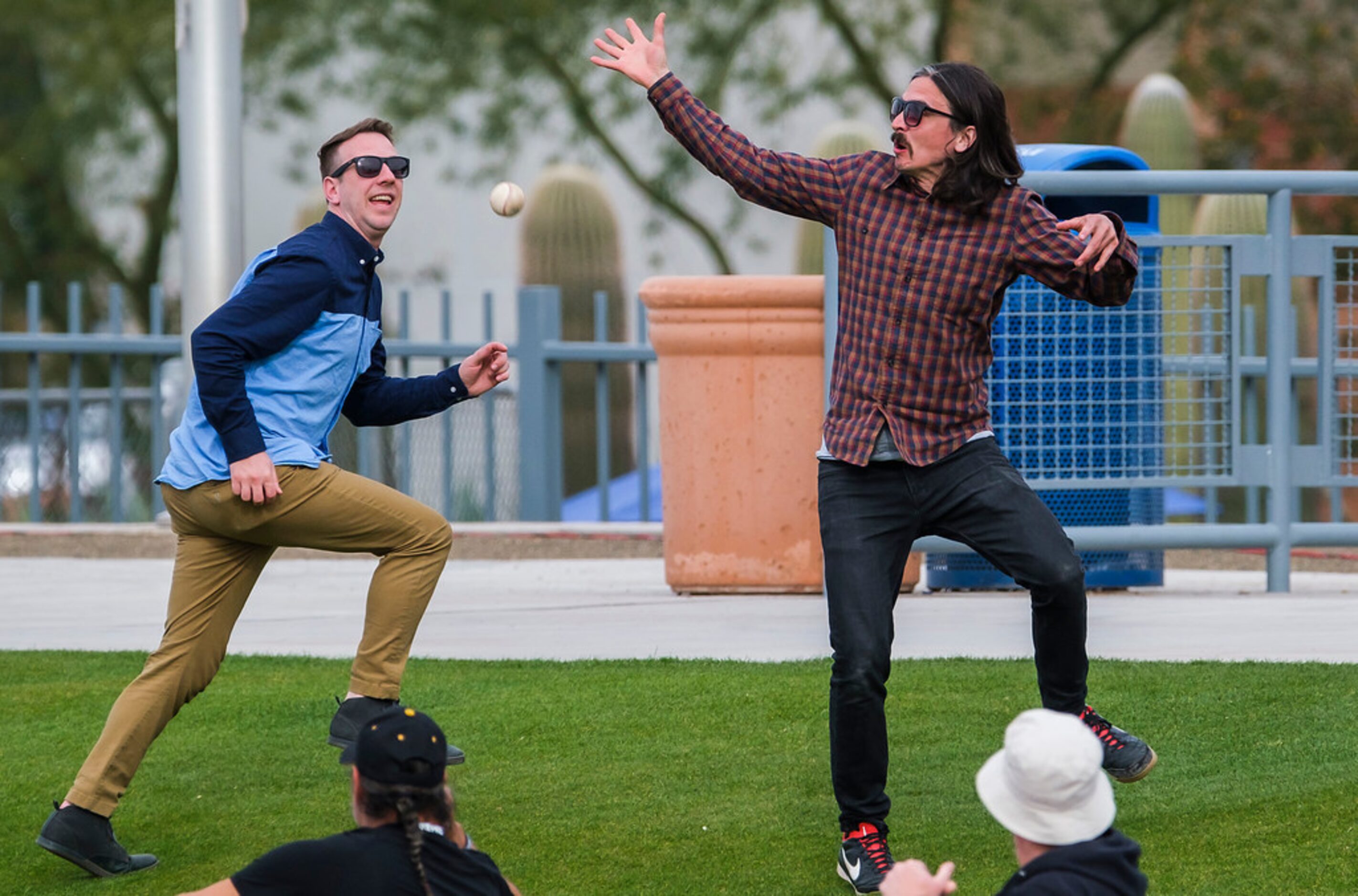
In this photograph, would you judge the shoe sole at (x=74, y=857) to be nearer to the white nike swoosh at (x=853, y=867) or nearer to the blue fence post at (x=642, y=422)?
the white nike swoosh at (x=853, y=867)

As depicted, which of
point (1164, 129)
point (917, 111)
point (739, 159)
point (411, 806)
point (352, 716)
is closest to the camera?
point (411, 806)

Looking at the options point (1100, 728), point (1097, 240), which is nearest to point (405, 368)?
point (1100, 728)

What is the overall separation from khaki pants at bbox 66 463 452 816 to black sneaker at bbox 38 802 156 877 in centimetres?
3

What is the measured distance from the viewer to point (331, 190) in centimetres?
473

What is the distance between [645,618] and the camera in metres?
7.64

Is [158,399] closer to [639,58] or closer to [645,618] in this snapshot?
[645,618]

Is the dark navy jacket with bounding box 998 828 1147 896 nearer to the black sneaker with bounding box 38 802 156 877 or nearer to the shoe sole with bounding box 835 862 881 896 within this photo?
the shoe sole with bounding box 835 862 881 896

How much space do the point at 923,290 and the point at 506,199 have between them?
3.04 m

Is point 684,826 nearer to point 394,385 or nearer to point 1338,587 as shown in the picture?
point 394,385

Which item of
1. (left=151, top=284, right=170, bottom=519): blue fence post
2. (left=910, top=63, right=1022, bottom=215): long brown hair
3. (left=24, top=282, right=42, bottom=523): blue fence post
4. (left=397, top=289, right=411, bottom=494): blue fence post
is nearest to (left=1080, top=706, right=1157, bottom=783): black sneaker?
(left=910, top=63, right=1022, bottom=215): long brown hair

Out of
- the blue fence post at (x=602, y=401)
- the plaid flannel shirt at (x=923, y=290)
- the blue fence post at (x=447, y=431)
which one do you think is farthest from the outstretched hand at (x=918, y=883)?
the blue fence post at (x=447, y=431)

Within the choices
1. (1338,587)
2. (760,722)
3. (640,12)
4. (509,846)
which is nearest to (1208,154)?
(640,12)

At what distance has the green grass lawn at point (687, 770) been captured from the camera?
4289mm

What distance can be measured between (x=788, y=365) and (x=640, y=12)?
11813mm
